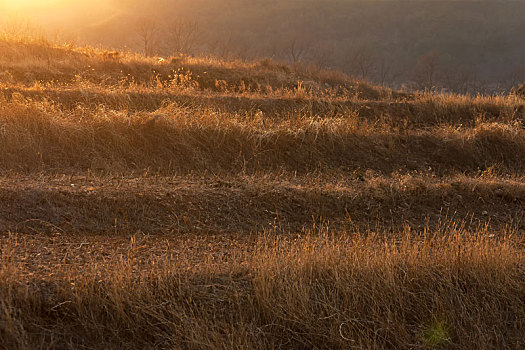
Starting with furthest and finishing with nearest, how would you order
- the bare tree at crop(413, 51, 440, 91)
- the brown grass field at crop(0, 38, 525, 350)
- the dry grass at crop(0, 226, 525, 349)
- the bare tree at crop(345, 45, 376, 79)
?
the bare tree at crop(413, 51, 440, 91), the bare tree at crop(345, 45, 376, 79), the brown grass field at crop(0, 38, 525, 350), the dry grass at crop(0, 226, 525, 349)

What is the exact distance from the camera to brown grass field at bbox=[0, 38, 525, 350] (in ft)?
11.6

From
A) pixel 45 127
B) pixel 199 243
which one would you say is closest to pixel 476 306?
pixel 199 243

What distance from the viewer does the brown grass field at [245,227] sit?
3533mm

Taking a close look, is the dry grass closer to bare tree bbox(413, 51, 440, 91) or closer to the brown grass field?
the brown grass field

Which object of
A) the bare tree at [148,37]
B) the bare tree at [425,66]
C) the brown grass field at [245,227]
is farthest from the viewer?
the bare tree at [425,66]

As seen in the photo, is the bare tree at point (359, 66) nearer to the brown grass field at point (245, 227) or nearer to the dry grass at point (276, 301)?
the brown grass field at point (245, 227)

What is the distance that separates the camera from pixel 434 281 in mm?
4152

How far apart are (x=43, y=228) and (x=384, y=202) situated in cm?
465

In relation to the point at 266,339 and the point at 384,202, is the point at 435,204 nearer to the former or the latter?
the point at 384,202

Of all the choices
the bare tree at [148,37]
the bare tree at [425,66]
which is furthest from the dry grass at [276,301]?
the bare tree at [425,66]

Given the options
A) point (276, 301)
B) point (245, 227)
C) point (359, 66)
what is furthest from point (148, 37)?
point (276, 301)

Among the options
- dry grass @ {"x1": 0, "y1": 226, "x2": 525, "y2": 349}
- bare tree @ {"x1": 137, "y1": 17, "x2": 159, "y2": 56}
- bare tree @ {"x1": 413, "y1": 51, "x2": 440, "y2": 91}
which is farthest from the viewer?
bare tree @ {"x1": 413, "y1": 51, "x2": 440, "y2": 91}

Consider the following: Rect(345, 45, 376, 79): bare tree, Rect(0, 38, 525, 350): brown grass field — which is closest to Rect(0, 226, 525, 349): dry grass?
Rect(0, 38, 525, 350): brown grass field

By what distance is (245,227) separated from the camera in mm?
5777
